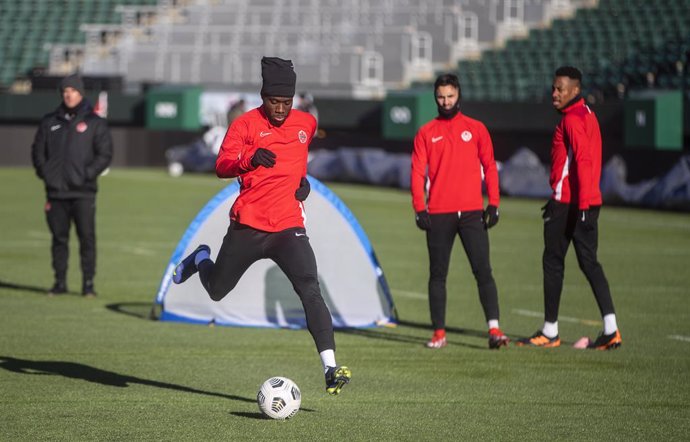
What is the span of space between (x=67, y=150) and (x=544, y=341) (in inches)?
217

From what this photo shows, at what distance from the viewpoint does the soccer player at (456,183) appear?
35.9ft

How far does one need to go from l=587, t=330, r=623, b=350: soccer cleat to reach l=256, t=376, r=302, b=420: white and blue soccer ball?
152 inches

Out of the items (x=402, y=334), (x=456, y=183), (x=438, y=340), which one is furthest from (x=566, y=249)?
(x=402, y=334)

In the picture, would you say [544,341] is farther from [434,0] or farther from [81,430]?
[434,0]

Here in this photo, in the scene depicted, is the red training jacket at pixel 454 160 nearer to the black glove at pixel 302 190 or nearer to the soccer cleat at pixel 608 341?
the soccer cleat at pixel 608 341

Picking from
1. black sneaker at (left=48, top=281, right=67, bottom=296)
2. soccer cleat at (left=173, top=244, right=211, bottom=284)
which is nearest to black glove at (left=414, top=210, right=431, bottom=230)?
soccer cleat at (left=173, top=244, right=211, bottom=284)

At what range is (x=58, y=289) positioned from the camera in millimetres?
14336

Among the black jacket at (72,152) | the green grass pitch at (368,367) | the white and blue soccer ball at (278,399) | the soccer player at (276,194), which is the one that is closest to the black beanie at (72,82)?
the black jacket at (72,152)

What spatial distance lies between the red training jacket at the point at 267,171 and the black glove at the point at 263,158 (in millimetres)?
272

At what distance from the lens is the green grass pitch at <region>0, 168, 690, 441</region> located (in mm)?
8070

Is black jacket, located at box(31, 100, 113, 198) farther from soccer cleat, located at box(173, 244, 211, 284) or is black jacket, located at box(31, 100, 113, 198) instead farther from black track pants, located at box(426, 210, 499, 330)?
soccer cleat, located at box(173, 244, 211, 284)

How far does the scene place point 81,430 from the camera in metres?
7.81

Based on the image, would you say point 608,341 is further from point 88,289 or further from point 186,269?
point 88,289

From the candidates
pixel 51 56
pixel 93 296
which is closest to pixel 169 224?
pixel 93 296
